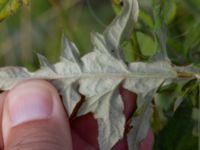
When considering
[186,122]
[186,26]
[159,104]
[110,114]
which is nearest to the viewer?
[110,114]

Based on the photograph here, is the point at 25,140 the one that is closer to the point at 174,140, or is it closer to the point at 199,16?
the point at 174,140

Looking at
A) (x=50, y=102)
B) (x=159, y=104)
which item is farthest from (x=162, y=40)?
(x=159, y=104)

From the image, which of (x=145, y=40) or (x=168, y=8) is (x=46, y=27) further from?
(x=168, y=8)

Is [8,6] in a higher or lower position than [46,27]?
higher

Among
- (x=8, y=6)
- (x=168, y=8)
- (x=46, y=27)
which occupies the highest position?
(x=8, y=6)

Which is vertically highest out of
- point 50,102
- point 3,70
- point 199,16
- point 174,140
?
point 3,70

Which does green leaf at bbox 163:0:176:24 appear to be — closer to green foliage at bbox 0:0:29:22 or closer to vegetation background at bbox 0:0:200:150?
vegetation background at bbox 0:0:200:150

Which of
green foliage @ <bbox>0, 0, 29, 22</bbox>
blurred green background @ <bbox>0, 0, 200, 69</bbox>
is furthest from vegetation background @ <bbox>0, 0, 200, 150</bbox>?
green foliage @ <bbox>0, 0, 29, 22</bbox>

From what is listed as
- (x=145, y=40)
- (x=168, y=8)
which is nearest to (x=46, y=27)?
(x=145, y=40)
